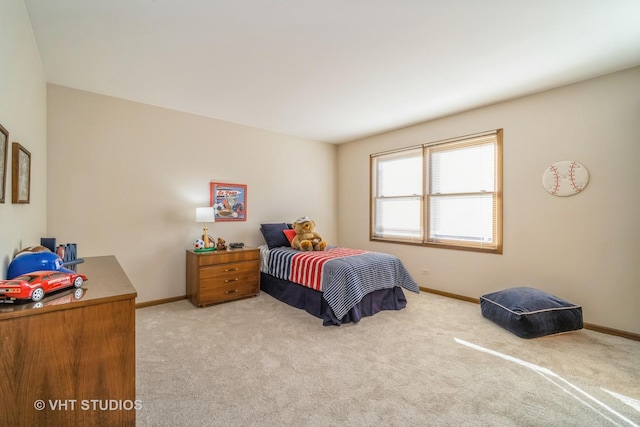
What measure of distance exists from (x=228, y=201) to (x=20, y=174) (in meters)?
2.51

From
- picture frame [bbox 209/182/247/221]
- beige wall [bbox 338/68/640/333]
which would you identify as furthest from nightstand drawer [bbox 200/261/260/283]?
beige wall [bbox 338/68/640/333]

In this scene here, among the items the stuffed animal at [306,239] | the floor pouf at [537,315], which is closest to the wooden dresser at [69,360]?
the stuffed animal at [306,239]

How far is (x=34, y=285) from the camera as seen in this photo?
1.15 metres

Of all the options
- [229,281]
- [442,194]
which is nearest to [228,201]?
[229,281]

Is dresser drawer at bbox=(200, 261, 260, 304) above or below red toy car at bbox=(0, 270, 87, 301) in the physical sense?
below

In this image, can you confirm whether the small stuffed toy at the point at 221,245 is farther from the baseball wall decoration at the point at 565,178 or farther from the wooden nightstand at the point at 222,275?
the baseball wall decoration at the point at 565,178

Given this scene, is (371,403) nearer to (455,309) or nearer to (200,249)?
(455,309)

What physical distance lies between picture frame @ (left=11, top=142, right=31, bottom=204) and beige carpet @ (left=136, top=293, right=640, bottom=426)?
1.45m

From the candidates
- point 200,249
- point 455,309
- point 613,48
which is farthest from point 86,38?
point 455,309

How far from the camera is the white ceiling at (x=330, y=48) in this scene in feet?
6.18

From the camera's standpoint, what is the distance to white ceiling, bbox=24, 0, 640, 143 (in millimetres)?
1884

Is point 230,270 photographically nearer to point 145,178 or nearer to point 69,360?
point 145,178

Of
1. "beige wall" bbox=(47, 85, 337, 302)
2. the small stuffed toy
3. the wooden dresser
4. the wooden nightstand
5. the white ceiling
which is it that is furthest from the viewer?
the small stuffed toy

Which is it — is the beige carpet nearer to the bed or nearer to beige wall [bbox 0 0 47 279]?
the bed
